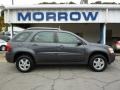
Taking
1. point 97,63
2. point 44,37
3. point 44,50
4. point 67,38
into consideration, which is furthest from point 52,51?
point 97,63

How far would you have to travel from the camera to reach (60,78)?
812 cm

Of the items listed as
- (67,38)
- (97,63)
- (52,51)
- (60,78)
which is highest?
(67,38)

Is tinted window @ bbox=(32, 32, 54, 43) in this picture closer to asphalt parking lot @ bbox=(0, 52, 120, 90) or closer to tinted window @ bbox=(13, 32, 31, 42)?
tinted window @ bbox=(13, 32, 31, 42)

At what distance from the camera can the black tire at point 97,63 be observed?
9.16 meters

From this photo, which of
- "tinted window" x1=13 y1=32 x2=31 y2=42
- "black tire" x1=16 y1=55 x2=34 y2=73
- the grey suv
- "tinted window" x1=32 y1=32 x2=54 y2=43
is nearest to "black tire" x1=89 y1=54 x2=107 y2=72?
the grey suv

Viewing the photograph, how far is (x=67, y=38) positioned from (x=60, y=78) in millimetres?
1863

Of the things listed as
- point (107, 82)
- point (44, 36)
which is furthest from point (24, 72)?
point (107, 82)

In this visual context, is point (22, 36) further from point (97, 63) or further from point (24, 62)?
point (97, 63)

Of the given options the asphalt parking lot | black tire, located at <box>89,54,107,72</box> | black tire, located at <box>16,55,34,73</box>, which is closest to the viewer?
the asphalt parking lot

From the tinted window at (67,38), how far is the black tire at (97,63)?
3.34ft

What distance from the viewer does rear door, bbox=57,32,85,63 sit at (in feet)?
29.8

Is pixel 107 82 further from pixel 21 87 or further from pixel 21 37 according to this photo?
pixel 21 37

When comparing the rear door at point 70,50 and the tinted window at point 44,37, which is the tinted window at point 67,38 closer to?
the rear door at point 70,50

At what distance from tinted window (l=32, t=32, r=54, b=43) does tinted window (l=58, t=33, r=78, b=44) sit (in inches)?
12.9
